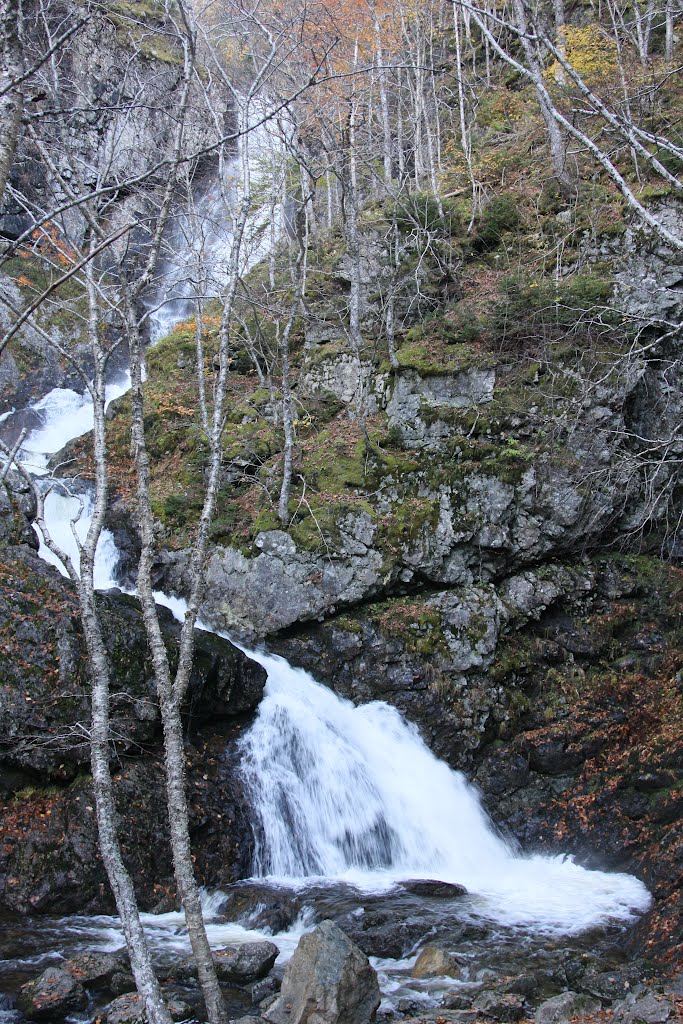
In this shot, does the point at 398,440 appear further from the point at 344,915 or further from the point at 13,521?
the point at 344,915

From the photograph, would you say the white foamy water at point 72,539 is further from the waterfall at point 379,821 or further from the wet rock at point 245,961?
the wet rock at point 245,961

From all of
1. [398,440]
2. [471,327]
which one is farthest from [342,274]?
[398,440]

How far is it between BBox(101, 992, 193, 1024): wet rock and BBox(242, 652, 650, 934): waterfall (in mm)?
2587

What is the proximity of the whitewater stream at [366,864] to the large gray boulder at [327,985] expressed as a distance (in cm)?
72

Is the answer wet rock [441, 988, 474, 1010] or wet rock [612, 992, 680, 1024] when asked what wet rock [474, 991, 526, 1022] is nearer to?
wet rock [441, 988, 474, 1010]

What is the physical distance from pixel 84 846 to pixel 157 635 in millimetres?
3467

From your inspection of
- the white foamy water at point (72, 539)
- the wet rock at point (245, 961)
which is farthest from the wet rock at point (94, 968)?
the white foamy water at point (72, 539)

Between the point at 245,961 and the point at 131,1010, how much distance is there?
1.17 m

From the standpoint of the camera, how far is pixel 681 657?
10.4 metres

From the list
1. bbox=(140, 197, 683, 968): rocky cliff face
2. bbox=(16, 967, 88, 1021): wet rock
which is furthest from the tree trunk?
bbox=(140, 197, 683, 968): rocky cliff face

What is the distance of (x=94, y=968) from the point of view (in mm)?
5504

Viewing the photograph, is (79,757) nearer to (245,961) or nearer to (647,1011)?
(245,961)

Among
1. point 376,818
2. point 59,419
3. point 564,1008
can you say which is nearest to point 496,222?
point 59,419

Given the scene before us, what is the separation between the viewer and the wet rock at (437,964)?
5.87 metres
